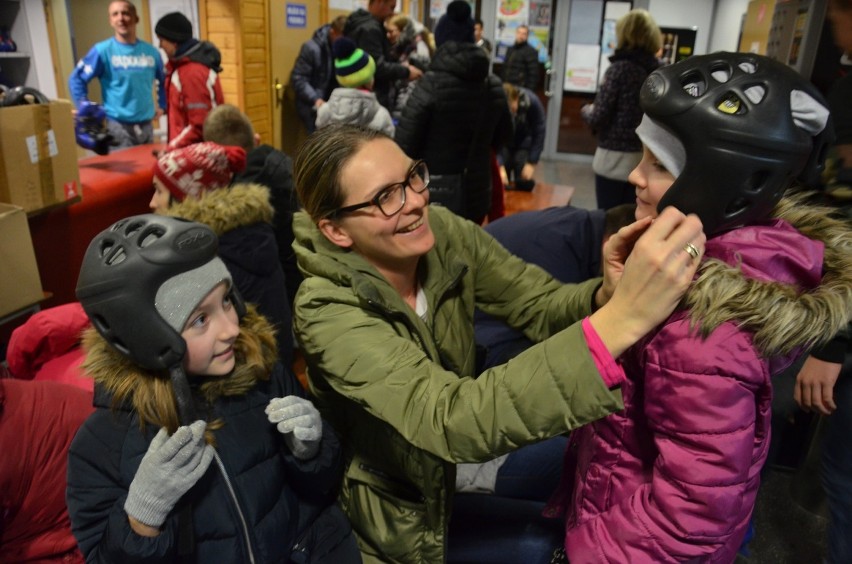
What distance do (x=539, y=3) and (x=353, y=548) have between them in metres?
8.57

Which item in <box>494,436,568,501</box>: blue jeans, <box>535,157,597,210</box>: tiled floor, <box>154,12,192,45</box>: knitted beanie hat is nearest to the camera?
<box>494,436,568,501</box>: blue jeans

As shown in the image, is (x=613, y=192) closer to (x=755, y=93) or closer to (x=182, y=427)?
(x=755, y=93)

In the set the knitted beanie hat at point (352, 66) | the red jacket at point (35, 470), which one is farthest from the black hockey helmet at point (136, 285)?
the knitted beanie hat at point (352, 66)

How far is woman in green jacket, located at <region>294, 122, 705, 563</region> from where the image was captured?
930mm

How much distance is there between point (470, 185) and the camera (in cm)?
370

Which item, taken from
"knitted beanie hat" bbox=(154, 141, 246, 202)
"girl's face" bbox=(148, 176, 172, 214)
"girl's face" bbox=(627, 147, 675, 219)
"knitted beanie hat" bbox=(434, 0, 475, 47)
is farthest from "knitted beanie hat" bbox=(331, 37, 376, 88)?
"girl's face" bbox=(627, 147, 675, 219)

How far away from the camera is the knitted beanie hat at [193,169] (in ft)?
8.08

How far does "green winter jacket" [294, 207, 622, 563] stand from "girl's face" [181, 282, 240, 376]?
166mm

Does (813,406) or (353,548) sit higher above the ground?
(813,406)

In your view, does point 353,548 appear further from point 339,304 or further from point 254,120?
point 254,120

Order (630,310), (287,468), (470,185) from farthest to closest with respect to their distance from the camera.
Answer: (470,185) < (287,468) < (630,310)

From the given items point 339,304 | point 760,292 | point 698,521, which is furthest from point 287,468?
point 760,292

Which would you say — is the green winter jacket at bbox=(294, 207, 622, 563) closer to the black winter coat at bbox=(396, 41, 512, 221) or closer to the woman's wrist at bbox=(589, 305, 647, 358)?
the woman's wrist at bbox=(589, 305, 647, 358)

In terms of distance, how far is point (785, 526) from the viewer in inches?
88.6
